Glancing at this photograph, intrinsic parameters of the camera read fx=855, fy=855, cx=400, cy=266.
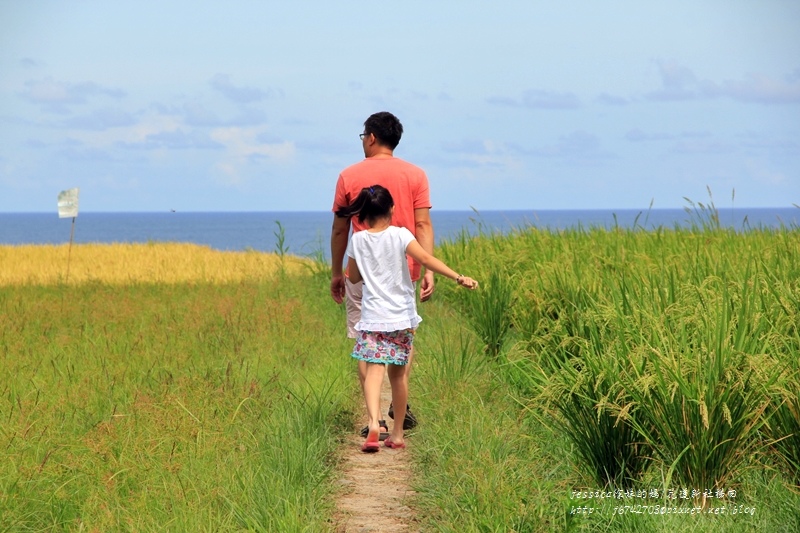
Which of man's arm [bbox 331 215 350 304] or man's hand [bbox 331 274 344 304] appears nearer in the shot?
man's arm [bbox 331 215 350 304]

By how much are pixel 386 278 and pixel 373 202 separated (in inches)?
20.1

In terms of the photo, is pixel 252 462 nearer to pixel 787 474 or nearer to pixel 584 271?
pixel 787 474

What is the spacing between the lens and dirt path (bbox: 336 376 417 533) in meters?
4.53

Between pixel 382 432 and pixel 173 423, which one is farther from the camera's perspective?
pixel 382 432

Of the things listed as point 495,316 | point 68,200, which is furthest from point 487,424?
point 68,200

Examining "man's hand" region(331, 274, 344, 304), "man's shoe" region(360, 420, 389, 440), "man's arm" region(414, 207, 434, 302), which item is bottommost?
"man's shoe" region(360, 420, 389, 440)

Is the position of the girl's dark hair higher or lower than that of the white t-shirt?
higher

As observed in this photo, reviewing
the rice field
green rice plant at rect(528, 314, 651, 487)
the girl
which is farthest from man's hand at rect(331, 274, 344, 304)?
green rice plant at rect(528, 314, 651, 487)

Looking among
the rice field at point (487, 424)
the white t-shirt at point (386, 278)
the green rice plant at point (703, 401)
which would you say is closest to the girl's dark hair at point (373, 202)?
the white t-shirt at point (386, 278)

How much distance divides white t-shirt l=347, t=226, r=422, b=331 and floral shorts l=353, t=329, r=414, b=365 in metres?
0.09

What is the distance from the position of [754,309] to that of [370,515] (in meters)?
2.88

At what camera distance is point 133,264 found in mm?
21344

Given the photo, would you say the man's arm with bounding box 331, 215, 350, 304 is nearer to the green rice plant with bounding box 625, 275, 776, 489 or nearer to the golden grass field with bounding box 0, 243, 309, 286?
the green rice plant with bounding box 625, 275, 776, 489

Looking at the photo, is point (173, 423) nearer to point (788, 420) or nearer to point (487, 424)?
point (487, 424)
